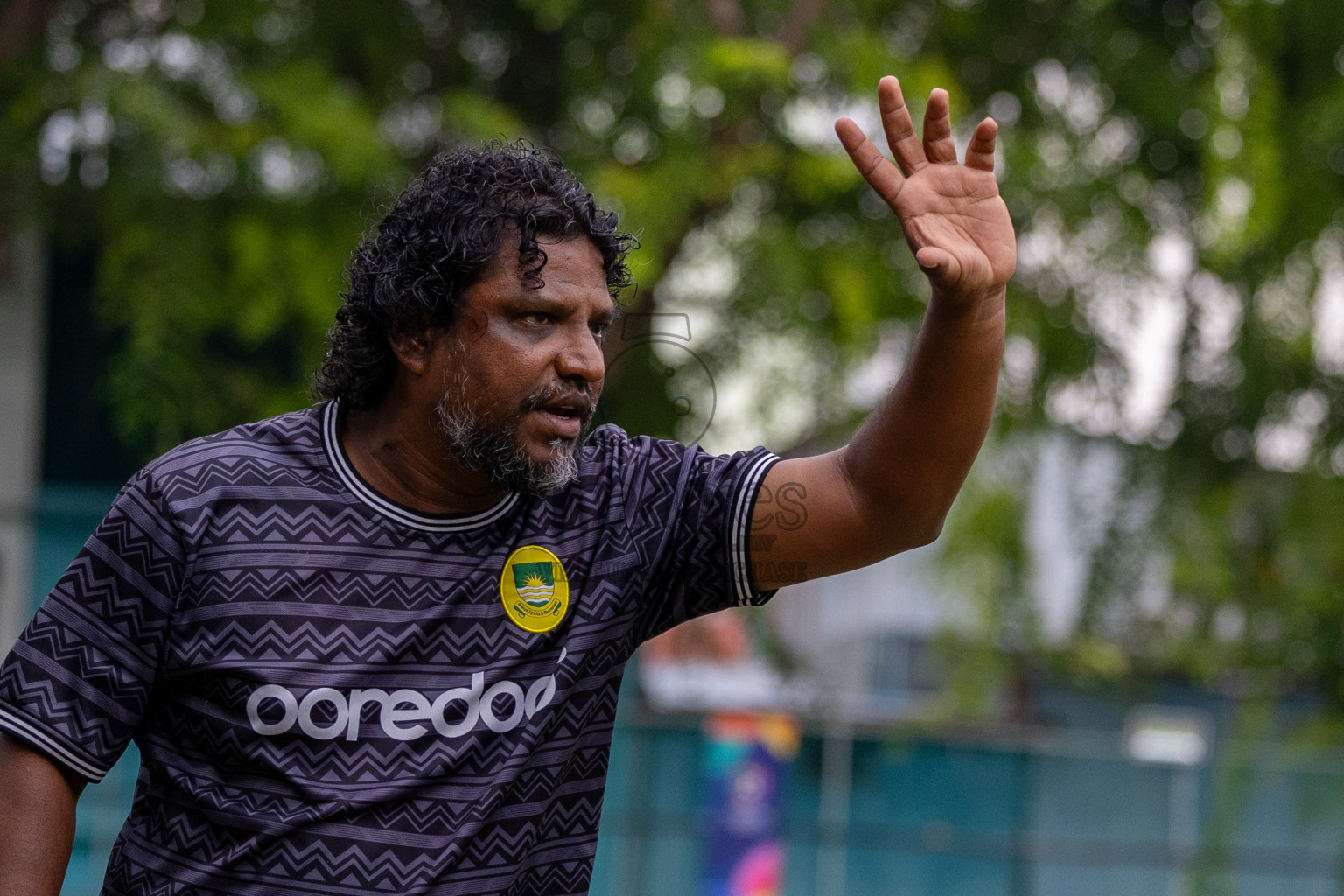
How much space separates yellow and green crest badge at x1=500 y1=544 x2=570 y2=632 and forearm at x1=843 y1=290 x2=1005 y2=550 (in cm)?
42

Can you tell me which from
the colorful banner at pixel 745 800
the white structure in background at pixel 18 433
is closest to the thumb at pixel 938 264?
the white structure in background at pixel 18 433

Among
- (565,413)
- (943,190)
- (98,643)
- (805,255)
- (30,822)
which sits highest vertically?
(805,255)

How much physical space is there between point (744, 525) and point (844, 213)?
12.5ft

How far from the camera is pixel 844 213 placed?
5.57 m

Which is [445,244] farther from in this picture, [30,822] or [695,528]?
[30,822]

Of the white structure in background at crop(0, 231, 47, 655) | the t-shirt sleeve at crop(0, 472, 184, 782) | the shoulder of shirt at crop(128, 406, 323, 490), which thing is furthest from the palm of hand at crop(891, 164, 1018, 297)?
the white structure in background at crop(0, 231, 47, 655)

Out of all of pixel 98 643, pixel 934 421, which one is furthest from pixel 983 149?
pixel 98 643

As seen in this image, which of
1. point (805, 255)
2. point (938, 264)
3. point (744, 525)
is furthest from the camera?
point (805, 255)

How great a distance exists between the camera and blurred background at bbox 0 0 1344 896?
5039 millimetres

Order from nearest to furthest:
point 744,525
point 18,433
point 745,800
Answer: point 744,525 → point 18,433 → point 745,800

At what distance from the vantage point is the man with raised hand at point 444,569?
1.76m

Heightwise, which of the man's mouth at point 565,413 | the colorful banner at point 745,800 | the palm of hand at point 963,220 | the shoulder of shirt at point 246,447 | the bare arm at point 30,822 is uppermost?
the palm of hand at point 963,220

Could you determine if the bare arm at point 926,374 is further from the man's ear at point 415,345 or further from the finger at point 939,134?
the man's ear at point 415,345

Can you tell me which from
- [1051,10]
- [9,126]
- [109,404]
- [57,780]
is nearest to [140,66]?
[9,126]
